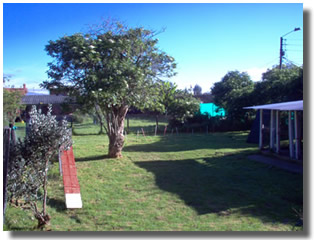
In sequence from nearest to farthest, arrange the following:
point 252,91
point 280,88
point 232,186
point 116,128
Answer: point 232,186 → point 116,128 → point 280,88 → point 252,91

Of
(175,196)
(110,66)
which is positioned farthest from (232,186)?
(110,66)

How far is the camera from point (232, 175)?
315 inches

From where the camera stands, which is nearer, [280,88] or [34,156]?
[34,156]

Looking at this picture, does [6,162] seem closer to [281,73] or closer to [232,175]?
[232,175]

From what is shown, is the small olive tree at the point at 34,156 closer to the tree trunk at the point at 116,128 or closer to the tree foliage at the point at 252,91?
the tree trunk at the point at 116,128

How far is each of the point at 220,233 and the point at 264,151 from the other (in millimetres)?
7834

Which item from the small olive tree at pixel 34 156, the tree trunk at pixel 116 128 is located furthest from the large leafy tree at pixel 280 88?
the small olive tree at pixel 34 156

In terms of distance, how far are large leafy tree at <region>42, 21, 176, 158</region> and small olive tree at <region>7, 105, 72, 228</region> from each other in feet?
10.9

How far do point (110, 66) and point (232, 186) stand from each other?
14.3 feet

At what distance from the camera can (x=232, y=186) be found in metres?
6.91

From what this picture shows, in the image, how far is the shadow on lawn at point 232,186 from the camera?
5387 millimetres

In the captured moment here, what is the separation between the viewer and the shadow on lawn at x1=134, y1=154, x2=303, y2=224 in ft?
17.7

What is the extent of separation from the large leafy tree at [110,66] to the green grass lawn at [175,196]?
2.02 meters

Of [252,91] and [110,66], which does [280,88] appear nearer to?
[252,91]
